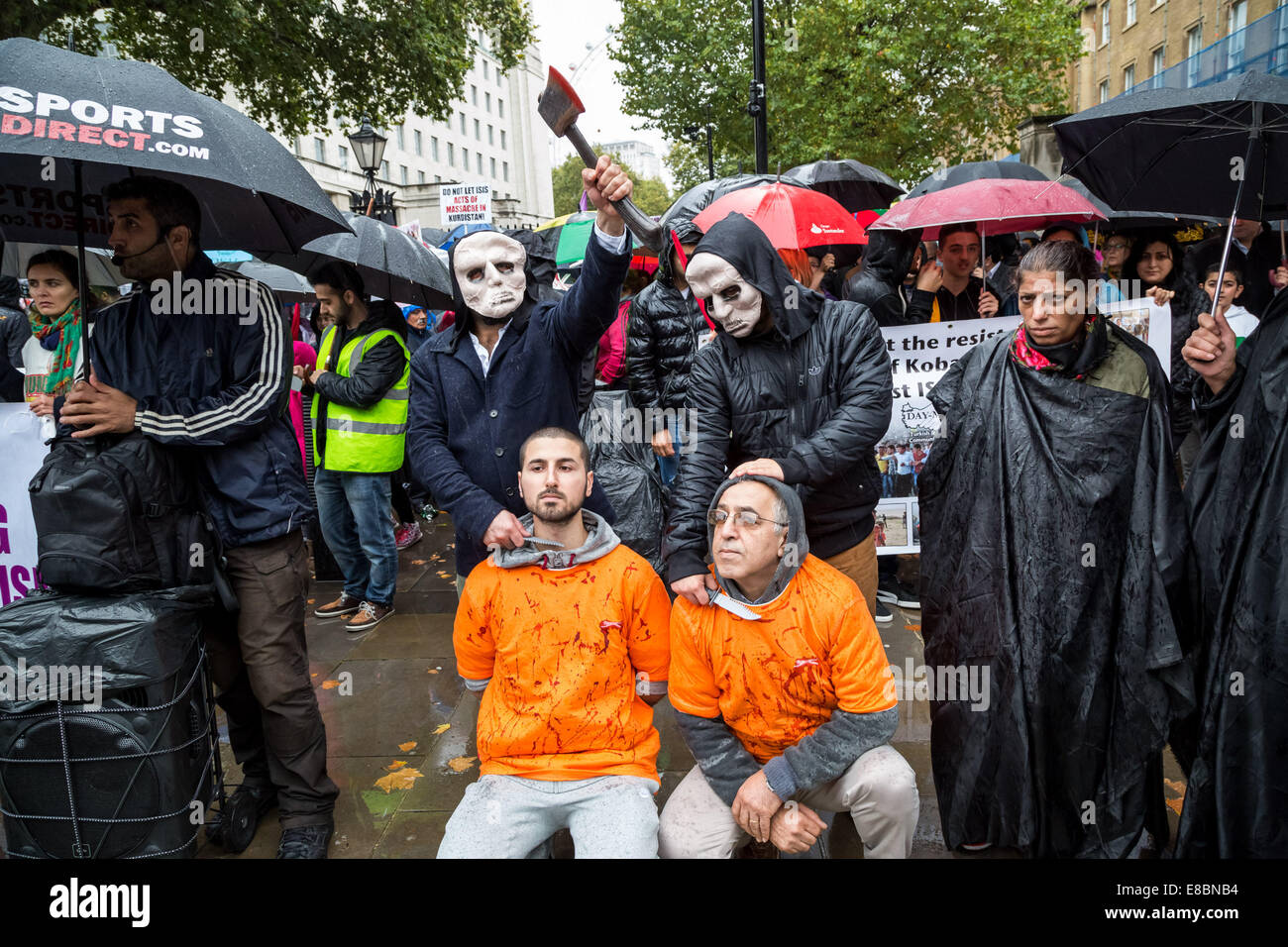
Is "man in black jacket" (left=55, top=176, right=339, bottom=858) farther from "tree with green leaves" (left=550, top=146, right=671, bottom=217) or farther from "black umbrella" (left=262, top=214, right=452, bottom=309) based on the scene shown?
"tree with green leaves" (left=550, top=146, right=671, bottom=217)

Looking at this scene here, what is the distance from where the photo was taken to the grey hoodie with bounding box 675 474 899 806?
7.91ft

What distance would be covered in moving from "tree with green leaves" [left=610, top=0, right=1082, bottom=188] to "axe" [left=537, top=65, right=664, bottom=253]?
1455cm

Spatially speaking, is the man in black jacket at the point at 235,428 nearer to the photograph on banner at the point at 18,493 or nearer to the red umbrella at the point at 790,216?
the photograph on banner at the point at 18,493

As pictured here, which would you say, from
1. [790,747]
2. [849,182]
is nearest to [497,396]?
[790,747]

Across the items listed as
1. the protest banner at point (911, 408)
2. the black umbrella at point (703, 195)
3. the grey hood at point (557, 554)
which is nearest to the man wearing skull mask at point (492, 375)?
the grey hood at point (557, 554)

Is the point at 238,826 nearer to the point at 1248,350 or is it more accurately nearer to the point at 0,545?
the point at 0,545

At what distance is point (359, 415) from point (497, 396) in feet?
8.09

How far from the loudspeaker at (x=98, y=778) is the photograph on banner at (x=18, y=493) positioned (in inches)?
56.3

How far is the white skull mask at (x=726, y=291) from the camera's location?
108 inches

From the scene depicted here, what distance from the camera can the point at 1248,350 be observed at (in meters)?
2.61

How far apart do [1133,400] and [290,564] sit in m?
2.92

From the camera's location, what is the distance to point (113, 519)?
2625mm

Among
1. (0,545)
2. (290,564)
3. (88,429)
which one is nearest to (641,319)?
(290,564)

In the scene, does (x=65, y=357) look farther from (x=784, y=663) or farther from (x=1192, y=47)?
(x=1192, y=47)
